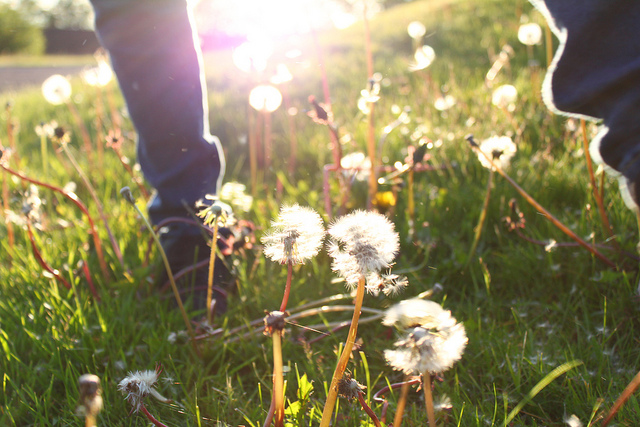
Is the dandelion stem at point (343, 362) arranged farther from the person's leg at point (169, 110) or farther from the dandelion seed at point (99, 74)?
the dandelion seed at point (99, 74)

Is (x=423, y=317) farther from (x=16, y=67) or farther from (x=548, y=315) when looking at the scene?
(x=16, y=67)

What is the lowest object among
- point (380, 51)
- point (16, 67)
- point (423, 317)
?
point (16, 67)

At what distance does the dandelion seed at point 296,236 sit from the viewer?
0.88m

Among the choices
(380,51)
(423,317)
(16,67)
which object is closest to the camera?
(423,317)

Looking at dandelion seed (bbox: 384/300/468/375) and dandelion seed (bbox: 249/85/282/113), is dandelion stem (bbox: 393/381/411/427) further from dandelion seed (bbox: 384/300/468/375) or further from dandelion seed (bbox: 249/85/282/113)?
dandelion seed (bbox: 249/85/282/113)

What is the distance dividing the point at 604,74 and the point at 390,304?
0.83 metres

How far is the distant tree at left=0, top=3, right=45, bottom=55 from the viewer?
941 inches

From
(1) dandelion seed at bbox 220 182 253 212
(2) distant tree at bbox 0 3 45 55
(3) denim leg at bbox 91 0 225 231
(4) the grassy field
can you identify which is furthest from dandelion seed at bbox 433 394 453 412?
(2) distant tree at bbox 0 3 45 55

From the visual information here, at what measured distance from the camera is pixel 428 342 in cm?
70

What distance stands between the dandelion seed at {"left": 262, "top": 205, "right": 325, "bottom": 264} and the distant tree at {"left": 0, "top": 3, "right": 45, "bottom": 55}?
2748cm

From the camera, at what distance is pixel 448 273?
5.41 ft

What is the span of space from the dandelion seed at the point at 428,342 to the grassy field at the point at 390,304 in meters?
0.18

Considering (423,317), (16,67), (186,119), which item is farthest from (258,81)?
(16,67)

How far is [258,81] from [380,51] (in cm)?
341
